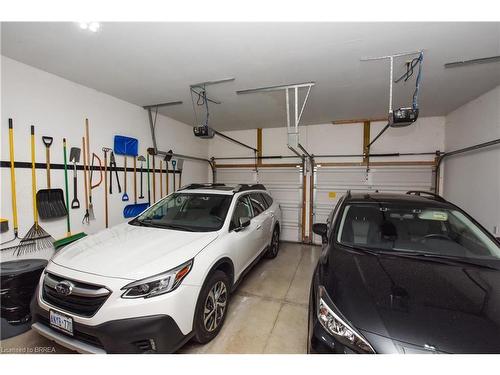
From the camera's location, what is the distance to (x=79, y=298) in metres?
1.60

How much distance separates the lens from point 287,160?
5605mm

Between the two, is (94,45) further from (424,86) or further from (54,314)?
(424,86)

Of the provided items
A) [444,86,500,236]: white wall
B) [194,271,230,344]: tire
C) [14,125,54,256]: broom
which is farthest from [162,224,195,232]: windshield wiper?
[444,86,500,236]: white wall

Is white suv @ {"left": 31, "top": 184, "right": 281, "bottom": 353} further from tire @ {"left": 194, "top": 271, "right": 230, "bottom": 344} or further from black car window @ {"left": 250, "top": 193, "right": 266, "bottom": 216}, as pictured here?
black car window @ {"left": 250, "top": 193, "right": 266, "bottom": 216}

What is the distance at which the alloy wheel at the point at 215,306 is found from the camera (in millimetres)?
1968

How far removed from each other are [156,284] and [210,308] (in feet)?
2.17

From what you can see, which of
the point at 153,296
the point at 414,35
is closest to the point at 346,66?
the point at 414,35

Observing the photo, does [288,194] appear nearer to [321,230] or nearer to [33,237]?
[321,230]

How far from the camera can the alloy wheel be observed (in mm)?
1968

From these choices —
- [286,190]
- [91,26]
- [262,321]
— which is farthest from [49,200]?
[286,190]

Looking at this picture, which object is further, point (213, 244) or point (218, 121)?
point (218, 121)

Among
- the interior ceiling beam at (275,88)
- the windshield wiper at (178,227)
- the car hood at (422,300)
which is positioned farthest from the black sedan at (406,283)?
the interior ceiling beam at (275,88)

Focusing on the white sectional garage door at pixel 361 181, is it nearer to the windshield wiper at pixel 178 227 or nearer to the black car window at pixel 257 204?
the black car window at pixel 257 204

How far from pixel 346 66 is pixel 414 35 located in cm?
70
